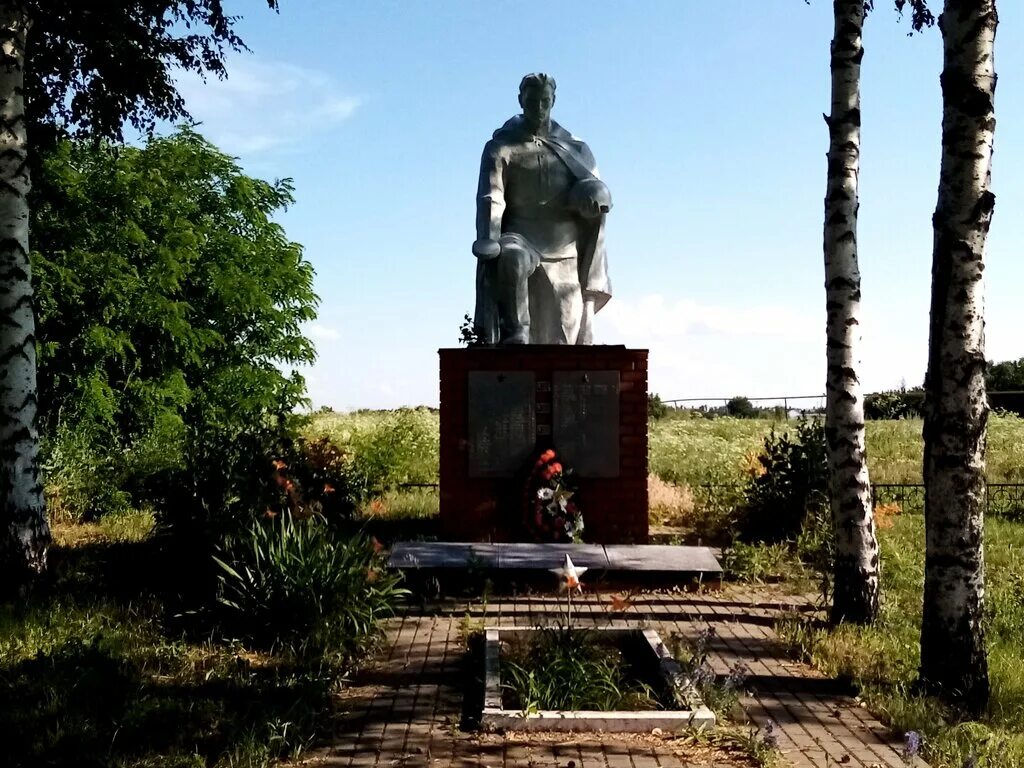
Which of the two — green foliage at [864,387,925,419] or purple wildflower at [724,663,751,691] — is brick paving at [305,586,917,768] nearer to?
purple wildflower at [724,663,751,691]

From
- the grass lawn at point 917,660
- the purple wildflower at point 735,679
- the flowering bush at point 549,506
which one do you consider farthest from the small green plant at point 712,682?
the flowering bush at point 549,506

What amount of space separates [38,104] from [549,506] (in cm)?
639

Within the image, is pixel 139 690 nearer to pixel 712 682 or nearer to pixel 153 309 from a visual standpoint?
pixel 712 682

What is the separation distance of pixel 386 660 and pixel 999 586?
5.20 meters

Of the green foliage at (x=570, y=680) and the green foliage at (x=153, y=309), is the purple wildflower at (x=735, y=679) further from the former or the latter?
the green foliage at (x=153, y=309)

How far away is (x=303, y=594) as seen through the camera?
625 centimetres

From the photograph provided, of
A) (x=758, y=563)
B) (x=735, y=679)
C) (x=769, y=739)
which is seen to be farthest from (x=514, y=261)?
(x=769, y=739)

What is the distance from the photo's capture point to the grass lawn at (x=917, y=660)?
4551 mm

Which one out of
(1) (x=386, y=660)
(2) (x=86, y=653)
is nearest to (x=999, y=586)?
(1) (x=386, y=660)

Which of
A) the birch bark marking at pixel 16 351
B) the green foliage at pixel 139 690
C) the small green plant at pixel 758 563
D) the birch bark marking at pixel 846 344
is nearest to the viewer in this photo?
the green foliage at pixel 139 690

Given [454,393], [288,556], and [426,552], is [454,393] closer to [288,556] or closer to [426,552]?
[426,552]

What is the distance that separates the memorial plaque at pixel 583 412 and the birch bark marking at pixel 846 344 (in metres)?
2.65

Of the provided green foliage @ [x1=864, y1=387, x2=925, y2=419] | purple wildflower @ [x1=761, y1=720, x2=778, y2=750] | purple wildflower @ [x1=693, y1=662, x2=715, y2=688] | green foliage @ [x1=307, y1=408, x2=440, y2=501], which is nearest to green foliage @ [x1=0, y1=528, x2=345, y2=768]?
purple wildflower @ [x1=693, y1=662, x2=715, y2=688]

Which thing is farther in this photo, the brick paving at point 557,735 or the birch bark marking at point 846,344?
the birch bark marking at point 846,344
